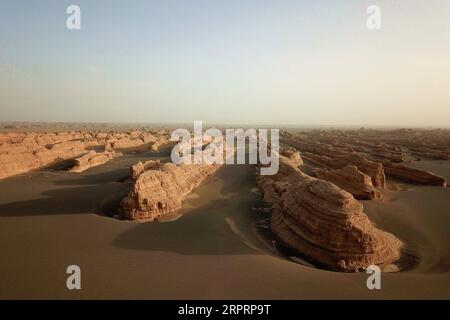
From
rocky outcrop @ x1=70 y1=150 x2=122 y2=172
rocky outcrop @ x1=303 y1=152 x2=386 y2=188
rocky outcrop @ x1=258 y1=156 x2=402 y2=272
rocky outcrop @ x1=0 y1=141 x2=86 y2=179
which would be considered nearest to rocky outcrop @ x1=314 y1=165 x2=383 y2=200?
rocky outcrop @ x1=303 y1=152 x2=386 y2=188

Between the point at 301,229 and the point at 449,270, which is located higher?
the point at 301,229

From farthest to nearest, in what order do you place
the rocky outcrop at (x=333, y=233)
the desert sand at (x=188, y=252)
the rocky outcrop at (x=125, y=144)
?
the rocky outcrop at (x=125, y=144), the rocky outcrop at (x=333, y=233), the desert sand at (x=188, y=252)

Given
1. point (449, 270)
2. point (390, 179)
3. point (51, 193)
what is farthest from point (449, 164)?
point (51, 193)

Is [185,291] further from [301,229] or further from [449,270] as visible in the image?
[449,270]

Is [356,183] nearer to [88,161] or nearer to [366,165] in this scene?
[366,165]

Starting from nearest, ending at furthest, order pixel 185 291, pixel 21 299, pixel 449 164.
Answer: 1. pixel 21 299
2. pixel 185 291
3. pixel 449 164

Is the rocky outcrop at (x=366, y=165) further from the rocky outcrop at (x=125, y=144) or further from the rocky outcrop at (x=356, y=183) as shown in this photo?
the rocky outcrop at (x=125, y=144)

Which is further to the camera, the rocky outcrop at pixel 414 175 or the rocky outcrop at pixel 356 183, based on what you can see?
the rocky outcrop at pixel 414 175

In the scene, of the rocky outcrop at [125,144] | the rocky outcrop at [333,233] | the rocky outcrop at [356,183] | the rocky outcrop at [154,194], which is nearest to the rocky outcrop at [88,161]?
the rocky outcrop at [125,144]
